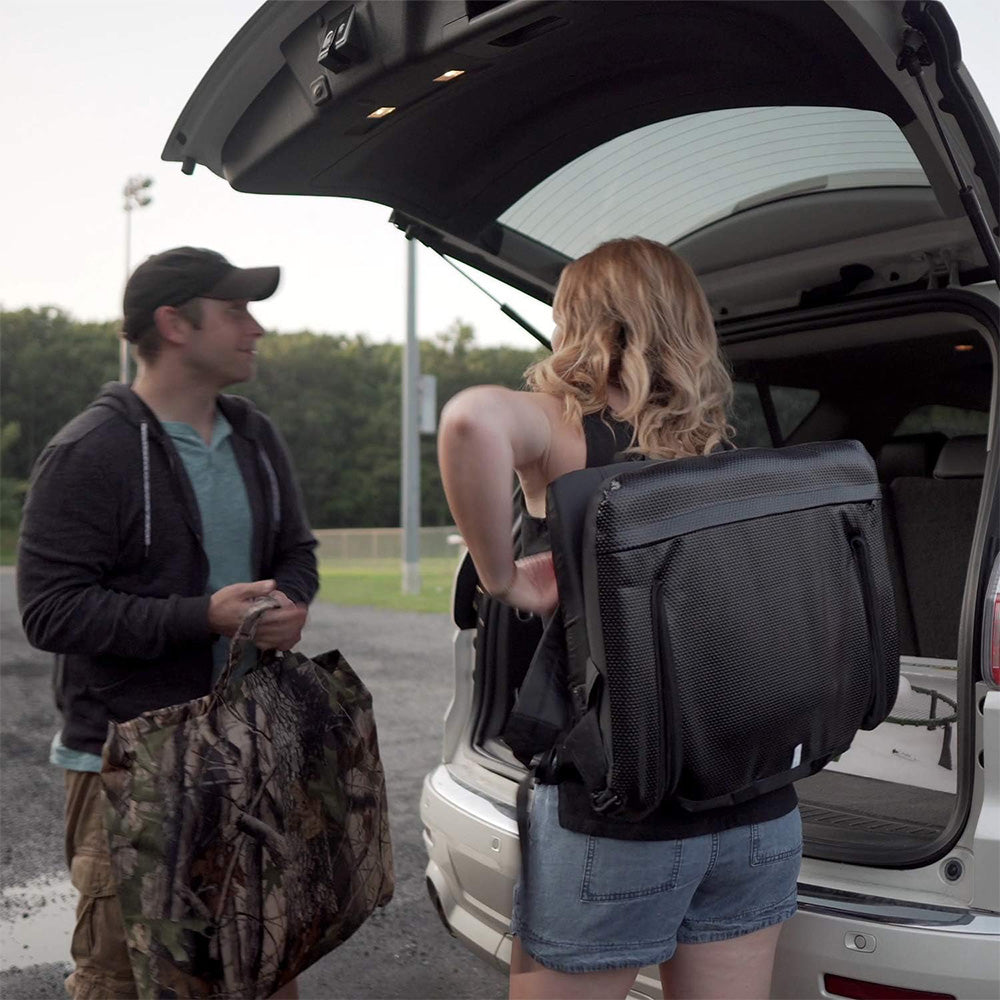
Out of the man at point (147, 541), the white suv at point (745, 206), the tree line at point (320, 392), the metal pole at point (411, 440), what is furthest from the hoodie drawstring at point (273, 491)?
the tree line at point (320, 392)

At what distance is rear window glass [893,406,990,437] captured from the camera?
4.32 m

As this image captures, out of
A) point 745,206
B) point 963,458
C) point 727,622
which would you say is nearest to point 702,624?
point 727,622


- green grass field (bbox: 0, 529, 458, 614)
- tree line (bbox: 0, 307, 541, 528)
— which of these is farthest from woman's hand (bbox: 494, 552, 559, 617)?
tree line (bbox: 0, 307, 541, 528)

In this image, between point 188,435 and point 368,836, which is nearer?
point 368,836

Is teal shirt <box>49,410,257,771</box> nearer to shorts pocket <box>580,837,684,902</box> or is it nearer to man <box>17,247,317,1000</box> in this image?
man <box>17,247,317,1000</box>

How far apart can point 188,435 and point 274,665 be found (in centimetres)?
57

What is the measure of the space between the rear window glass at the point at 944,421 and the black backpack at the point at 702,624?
279 centimetres

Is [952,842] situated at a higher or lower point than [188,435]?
lower

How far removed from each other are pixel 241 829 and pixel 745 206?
6.90 ft

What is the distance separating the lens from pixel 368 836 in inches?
87.0

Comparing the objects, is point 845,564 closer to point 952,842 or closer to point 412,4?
point 952,842

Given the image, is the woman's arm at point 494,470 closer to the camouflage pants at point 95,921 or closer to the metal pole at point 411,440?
the camouflage pants at point 95,921

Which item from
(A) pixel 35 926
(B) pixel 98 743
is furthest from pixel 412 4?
(A) pixel 35 926

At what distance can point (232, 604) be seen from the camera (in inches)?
86.6
